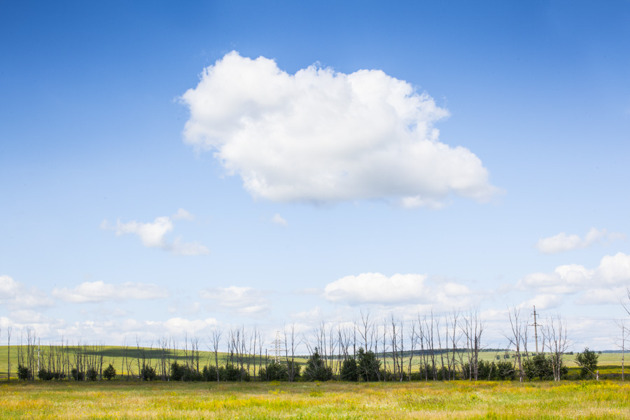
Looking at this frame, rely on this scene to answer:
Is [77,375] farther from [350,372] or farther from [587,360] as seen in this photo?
[587,360]

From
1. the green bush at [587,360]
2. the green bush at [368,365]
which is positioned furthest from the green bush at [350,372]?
the green bush at [587,360]

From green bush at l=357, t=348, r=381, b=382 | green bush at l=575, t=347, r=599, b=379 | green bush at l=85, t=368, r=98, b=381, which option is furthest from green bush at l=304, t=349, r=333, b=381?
green bush at l=85, t=368, r=98, b=381

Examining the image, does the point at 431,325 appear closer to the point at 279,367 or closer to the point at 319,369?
Answer: the point at 319,369

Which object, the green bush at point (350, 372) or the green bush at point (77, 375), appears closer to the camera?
the green bush at point (350, 372)

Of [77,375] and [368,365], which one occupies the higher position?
[368,365]

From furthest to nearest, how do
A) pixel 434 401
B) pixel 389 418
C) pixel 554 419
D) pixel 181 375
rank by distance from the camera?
pixel 181 375
pixel 434 401
pixel 389 418
pixel 554 419

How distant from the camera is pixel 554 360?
72188 mm

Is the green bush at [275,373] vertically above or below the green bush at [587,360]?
below

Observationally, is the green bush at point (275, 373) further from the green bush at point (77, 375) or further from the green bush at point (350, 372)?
the green bush at point (77, 375)

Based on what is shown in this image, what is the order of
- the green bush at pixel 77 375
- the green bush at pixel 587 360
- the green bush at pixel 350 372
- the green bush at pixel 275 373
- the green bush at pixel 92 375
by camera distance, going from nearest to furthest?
the green bush at pixel 587 360, the green bush at pixel 350 372, the green bush at pixel 275 373, the green bush at pixel 77 375, the green bush at pixel 92 375

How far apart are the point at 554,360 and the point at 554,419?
216 feet

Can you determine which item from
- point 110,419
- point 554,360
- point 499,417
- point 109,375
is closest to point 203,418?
point 110,419

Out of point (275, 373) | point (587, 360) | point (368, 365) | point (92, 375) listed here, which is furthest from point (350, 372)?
point (92, 375)

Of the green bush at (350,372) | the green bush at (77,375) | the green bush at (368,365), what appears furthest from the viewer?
the green bush at (77,375)
